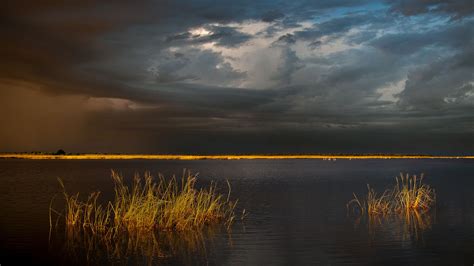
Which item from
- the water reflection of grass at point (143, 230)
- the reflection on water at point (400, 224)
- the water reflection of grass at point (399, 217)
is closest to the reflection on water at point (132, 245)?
the water reflection of grass at point (143, 230)

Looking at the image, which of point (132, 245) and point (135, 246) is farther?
point (132, 245)

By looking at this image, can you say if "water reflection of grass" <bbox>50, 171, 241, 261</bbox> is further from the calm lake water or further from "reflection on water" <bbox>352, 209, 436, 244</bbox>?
"reflection on water" <bbox>352, 209, 436, 244</bbox>

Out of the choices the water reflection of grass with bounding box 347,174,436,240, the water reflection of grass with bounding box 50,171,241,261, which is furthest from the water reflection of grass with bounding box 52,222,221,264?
the water reflection of grass with bounding box 347,174,436,240

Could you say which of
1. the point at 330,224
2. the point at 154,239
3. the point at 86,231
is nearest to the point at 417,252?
the point at 330,224

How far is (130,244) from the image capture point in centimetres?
2050

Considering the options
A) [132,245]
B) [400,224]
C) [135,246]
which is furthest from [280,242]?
[400,224]

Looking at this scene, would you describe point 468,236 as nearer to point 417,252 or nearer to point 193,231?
point 417,252

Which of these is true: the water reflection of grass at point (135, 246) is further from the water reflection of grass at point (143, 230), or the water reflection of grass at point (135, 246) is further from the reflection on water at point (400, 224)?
the reflection on water at point (400, 224)

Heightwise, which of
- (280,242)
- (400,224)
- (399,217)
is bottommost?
(280,242)

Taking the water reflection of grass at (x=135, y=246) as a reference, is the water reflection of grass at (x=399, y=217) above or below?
above

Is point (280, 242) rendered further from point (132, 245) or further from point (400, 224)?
point (400, 224)

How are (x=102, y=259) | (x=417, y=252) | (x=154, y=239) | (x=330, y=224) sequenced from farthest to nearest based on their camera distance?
1. (x=330, y=224)
2. (x=154, y=239)
3. (x=417, y=252)
4. (x=102, y=259)

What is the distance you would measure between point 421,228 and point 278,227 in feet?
25.1

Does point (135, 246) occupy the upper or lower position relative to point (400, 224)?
lower
